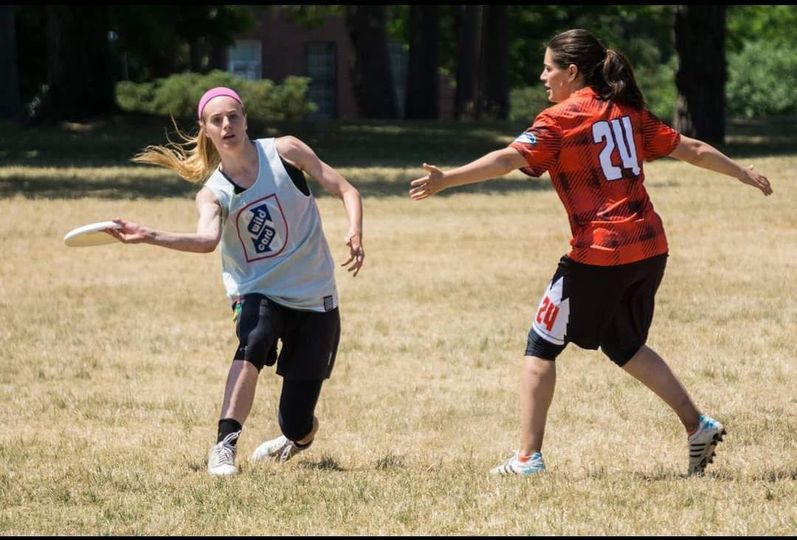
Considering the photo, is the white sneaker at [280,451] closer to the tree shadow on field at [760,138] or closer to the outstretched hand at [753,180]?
the outstretched hand at [753,180]

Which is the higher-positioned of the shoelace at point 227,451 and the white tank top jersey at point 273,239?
the white tank top jersey at point 273,239

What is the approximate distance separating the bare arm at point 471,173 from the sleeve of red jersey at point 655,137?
1.82ft

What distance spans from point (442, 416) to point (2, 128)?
21.8 meters

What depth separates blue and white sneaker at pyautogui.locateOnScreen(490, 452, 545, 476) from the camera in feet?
18.5

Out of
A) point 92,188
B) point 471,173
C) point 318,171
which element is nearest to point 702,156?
point 471,173

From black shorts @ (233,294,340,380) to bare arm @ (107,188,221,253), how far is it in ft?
1.39

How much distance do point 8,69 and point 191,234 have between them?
88.3 feet

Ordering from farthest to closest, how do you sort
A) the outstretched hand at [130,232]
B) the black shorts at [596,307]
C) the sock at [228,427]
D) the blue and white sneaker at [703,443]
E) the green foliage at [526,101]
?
1. the green foliage at [526,101]
2. the sock at [228,427]
3. the blue and white sneaker at [703,443]
4. the black shorts at [596,307]
5. the outstretched hand at [130,232]

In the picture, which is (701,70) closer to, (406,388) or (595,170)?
(406,388)

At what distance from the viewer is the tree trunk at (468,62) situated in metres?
39.0

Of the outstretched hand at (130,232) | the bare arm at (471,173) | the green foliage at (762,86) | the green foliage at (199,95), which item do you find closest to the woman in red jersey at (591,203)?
the bare arm at (471,173)

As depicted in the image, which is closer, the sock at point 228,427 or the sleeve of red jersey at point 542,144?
the sleeve of red jersey at point 542,144

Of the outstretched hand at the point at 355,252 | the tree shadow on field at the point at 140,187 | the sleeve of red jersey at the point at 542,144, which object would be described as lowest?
the tree shadow on field at the point at 140,187

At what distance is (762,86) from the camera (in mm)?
55500
